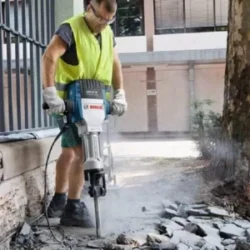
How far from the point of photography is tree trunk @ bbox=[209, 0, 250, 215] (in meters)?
4.41

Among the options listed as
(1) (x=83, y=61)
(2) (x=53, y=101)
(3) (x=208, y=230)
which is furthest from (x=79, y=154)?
(3) (x=208, y=230)

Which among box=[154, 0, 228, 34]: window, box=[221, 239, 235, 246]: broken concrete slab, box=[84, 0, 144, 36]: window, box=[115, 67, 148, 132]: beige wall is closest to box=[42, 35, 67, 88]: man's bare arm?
box=[221, 239, 235, 246]: broken concrete slab

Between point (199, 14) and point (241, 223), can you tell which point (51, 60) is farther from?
point (199, 14)

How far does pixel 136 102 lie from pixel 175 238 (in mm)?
15338

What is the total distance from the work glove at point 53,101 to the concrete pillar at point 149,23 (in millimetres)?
14650

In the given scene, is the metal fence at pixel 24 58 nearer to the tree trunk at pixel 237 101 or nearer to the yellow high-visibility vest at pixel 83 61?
the yellow high-visibility vest at pixel 83 61

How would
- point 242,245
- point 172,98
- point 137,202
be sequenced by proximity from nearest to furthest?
point 242,245 → point 137,202 → point 172,98

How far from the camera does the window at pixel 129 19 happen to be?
17.1 m

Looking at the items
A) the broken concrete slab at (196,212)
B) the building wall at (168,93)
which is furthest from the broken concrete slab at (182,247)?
the building wall at (168,93)

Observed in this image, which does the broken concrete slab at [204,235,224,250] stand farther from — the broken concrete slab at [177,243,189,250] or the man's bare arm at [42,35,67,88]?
the man's bare arm at [42,35,67,88]

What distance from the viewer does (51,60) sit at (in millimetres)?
3000

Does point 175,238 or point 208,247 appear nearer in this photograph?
point 208,247

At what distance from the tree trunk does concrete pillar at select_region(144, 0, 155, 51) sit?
12.7 m

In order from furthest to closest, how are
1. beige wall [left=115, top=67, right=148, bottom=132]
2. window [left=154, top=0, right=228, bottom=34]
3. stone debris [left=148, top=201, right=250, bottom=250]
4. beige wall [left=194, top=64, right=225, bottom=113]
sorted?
beige wall [left=115, top=67, right=148, bottom=132], beige wall [left=194, top=64, right=225, bottom=113], window [left=154, top=0, right=228, bottom=34], stone debris [left=148, top=201, right=250, bottom=250]
